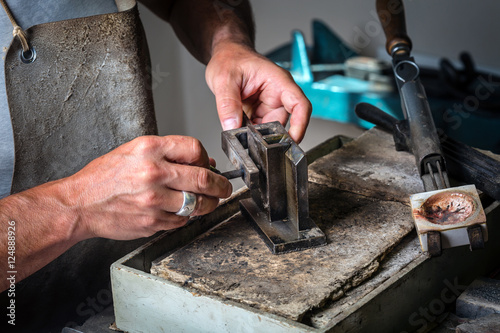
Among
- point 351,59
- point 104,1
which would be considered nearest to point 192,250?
point 104,1

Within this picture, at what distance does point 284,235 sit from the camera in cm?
108

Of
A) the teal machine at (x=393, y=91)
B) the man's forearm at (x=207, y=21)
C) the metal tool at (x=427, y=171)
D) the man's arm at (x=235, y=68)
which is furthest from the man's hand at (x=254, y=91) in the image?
the teal machine at (x=393, y=91)

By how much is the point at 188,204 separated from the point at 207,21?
80 centimetres

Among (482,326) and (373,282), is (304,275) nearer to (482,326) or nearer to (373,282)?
(373,282)

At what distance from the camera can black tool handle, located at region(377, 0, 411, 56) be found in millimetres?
1466

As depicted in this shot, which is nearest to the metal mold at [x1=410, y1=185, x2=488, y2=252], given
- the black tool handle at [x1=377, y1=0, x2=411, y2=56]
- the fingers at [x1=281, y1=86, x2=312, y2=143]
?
the fingers at [x1=281, y1=86, x2=312, y2=143]

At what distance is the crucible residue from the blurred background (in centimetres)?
190

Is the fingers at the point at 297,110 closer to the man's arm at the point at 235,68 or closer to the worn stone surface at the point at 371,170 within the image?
the man's arm at the point at 235,68

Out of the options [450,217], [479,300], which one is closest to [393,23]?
[450,217]

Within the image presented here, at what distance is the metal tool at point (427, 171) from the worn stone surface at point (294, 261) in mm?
83

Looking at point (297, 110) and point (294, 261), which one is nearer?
point (294, 261)

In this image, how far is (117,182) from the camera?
970 mm

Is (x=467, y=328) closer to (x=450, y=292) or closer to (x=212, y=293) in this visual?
(x=450, y=292)

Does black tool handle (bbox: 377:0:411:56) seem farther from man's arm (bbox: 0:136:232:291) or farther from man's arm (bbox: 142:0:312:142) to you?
man's arm (bbox: 0:136:232:291)
